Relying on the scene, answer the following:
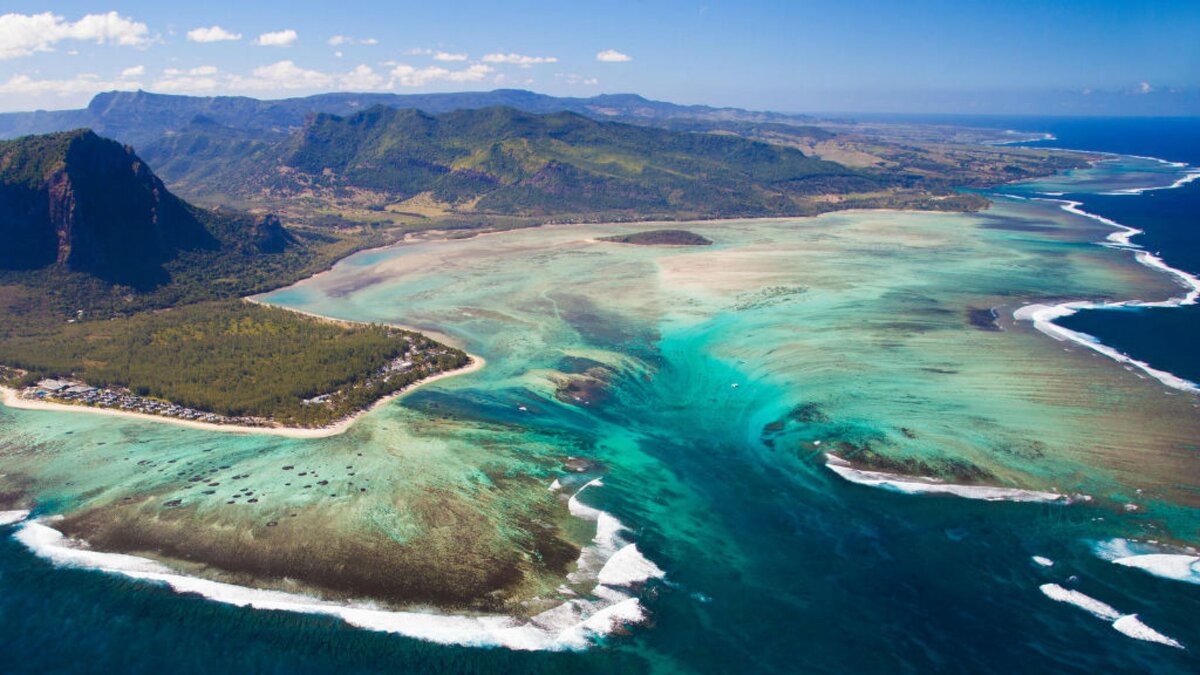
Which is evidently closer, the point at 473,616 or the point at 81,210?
the point at 473,616

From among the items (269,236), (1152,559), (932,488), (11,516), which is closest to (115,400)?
(11,516)

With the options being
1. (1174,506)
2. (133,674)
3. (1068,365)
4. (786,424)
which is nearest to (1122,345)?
(1068,365)

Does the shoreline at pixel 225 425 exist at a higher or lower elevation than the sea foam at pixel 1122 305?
lower

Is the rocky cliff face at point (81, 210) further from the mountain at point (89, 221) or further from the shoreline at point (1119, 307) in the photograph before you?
the shoreline at point (1119, 307)

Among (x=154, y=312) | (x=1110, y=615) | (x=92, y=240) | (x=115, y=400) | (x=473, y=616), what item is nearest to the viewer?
(x=1110, y=615)

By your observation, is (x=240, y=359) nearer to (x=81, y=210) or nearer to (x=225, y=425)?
(x=225, y=425)

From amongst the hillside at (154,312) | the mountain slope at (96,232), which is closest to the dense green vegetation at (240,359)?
the hillside at (154,312)

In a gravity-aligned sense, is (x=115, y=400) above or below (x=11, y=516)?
above

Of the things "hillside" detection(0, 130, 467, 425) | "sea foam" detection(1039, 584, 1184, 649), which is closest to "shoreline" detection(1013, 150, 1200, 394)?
"sea foam" detection(1039, 584, 1184, 649)
